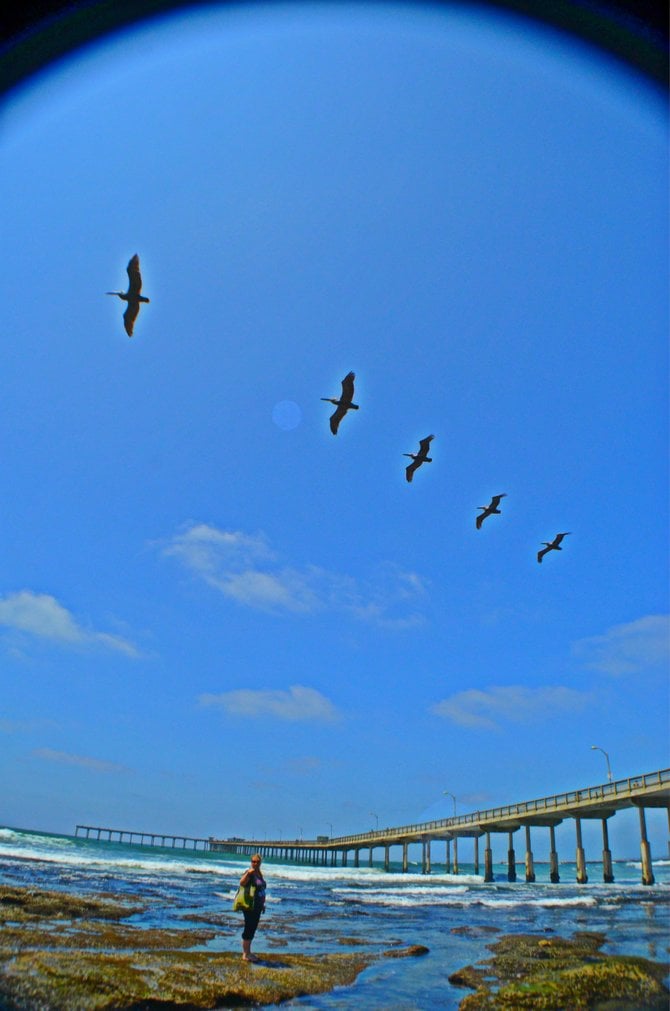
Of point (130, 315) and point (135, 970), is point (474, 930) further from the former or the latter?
point (130, 315)

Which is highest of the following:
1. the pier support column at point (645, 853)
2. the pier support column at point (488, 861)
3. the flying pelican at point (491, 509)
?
the flying pelican at point (491, 509)

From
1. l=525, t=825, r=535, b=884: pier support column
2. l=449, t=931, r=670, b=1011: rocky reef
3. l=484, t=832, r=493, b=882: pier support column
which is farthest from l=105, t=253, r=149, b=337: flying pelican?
l=484, t=832, r=493, b=882: pier support column

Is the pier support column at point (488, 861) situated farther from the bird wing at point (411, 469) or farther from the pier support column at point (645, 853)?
the bird wing at point (411, 469)

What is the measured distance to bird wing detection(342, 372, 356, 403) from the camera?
17.5 metres

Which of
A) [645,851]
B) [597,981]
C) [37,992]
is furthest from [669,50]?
[645,851]

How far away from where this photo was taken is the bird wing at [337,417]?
59.0 feet

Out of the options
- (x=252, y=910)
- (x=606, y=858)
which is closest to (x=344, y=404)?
(x=252, y=910)

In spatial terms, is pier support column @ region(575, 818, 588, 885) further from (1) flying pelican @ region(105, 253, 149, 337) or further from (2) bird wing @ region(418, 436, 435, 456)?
(1) flying pelican @ region(105, 253, 149, 337)

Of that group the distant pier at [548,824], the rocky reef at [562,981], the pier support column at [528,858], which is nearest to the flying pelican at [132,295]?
the rocky reef at [562,981]

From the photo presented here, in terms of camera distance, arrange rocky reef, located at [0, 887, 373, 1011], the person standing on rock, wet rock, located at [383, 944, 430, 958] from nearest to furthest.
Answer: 1. rocky reef, located at [0, 887, 373, 1011]
2. the person standing on rock
3. wet rock, located at [383, 944, 430, 958]

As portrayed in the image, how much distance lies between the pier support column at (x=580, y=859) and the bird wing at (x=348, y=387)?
38.4 metres

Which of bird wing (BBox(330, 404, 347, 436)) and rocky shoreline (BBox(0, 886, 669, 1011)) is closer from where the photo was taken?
rocky shoreline (BBox(0, 886, 669, 1011))

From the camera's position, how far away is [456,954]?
11414 millimetres

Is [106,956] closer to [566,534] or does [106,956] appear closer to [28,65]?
[28,65]
